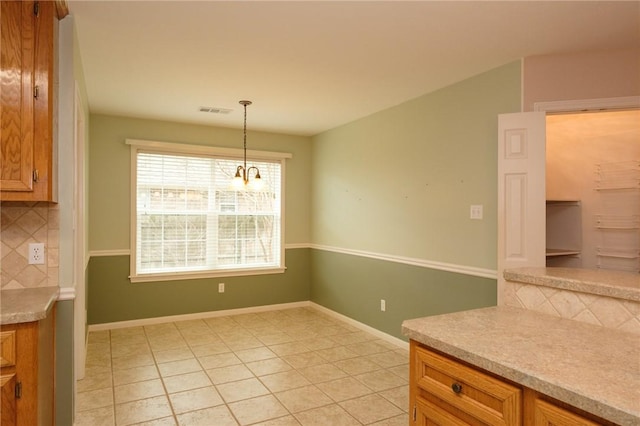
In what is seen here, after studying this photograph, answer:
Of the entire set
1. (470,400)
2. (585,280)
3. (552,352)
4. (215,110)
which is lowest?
(470,400)

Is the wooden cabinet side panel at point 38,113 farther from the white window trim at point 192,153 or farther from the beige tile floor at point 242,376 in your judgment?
the white window trim at point 192,153

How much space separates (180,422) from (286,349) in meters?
1.53

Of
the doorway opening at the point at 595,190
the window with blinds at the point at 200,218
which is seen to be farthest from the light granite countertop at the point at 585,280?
the window with blinds at the point at 200,218

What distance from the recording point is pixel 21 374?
184 centimetres

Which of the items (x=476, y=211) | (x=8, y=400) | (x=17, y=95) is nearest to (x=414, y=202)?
(x=476, y=211)

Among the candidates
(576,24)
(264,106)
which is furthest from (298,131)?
(576,24)

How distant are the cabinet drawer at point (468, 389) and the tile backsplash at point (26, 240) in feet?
6.76

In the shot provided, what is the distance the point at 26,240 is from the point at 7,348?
2.24 ft

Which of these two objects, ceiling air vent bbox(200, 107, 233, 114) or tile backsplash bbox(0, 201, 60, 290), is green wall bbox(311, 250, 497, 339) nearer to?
ceiling air vent bbox(200, 107, 233, 114)

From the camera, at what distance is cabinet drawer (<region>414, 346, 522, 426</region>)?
3.99 ft

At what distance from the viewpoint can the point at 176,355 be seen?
3830 mm

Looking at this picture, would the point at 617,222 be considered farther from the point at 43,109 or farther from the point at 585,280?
the point at 43,109

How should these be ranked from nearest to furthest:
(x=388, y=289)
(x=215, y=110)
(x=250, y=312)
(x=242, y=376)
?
(x=242, y=376) → (x=388, y=289) → (x=215, y=110) → (x=250, y=312)

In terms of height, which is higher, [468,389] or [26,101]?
[26,101]
